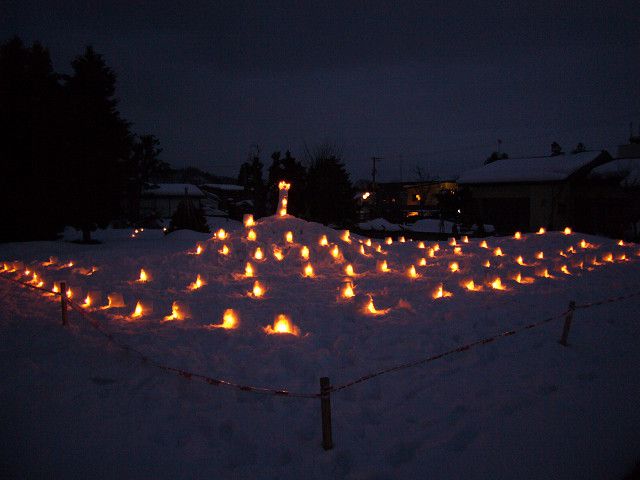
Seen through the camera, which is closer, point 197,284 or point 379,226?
point 197,284

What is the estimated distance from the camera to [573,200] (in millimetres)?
23188

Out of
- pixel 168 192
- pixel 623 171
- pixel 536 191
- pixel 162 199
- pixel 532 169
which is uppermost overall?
pixel 532 169

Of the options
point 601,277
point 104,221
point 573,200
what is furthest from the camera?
point 573,200

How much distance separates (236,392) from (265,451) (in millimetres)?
978

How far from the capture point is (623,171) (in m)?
20.7

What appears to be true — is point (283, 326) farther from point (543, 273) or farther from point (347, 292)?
point (543, 273)

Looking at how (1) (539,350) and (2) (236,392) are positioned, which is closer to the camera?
(2) (236,392)

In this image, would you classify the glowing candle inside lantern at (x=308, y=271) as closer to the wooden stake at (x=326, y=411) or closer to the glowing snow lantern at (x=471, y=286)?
the glowing snow lantern at (x=471, y=286)

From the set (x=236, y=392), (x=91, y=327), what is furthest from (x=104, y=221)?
(x=236, y=392)

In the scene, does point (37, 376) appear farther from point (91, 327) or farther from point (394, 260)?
point (394, 260)

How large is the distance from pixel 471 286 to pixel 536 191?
18965 millimetres

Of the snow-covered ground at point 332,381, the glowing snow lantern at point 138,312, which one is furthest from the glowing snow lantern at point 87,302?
the glowing snow lantern at point 138,312

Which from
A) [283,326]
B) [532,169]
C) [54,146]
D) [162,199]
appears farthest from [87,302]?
[162,199]

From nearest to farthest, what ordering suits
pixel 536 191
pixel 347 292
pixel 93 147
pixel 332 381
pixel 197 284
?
pixel 332 381
pixel 347 292
pixel 197 284
pixel 93 147
pixel 536 191
